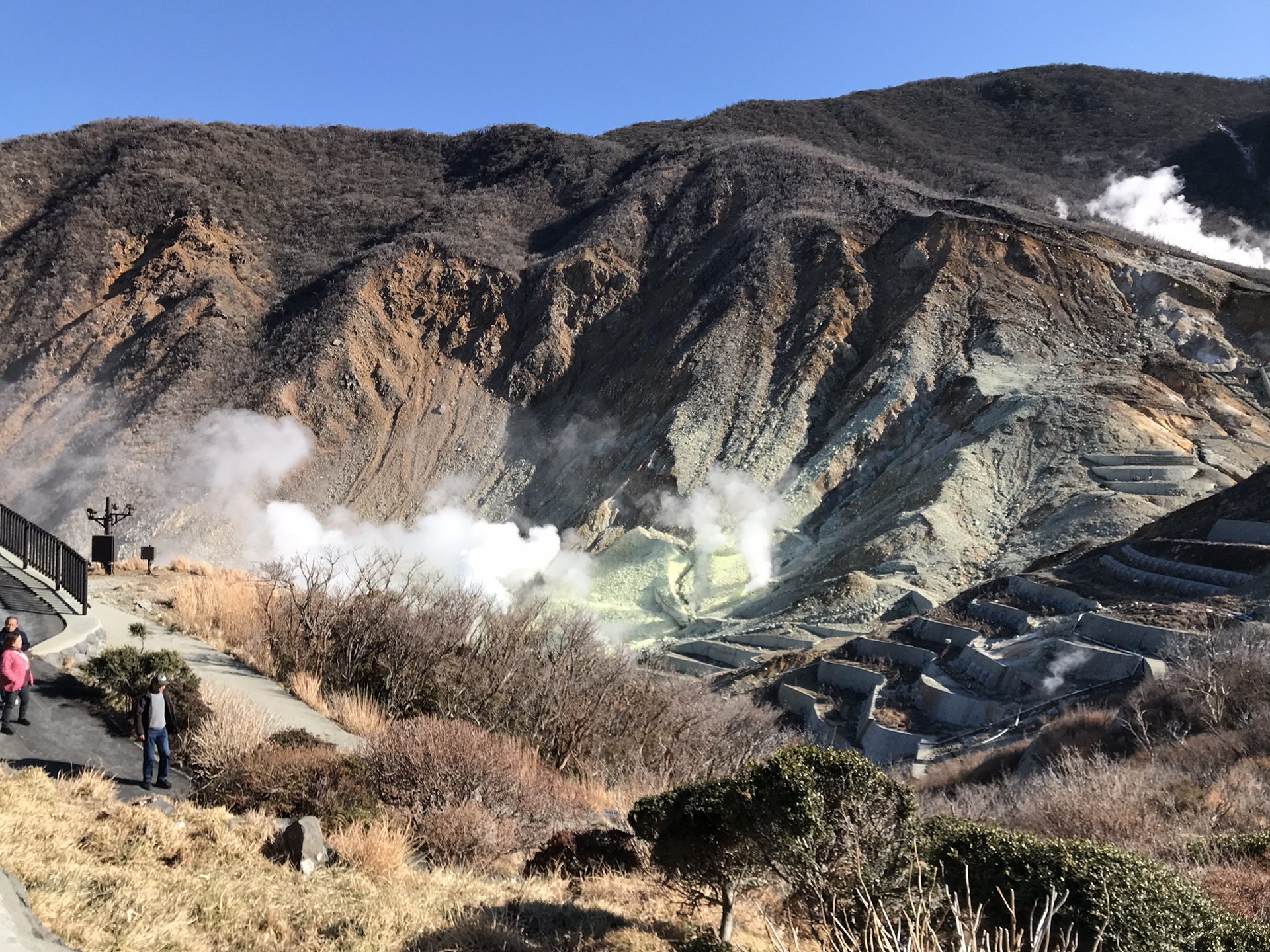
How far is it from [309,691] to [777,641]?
14.7 metres

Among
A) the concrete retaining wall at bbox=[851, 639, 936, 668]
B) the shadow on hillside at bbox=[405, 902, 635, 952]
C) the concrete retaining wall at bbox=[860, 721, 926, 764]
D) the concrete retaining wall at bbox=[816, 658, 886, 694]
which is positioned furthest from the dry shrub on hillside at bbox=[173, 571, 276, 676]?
the concrete retaining wall at bbox=[851, 639, 936, 668]

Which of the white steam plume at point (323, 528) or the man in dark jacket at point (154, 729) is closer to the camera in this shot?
the man in dark jacket at point (154, 729)

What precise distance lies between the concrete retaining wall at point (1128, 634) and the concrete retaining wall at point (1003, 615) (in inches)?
59.9

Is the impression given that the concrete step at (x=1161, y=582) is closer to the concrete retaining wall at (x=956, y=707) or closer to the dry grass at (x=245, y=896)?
the concrete retaining wall at (x=956, y=707)

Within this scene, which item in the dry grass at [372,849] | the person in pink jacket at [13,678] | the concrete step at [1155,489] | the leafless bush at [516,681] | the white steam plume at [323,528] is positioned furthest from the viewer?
the white steam plume at [323,528]

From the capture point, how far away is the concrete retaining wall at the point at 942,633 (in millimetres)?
21328

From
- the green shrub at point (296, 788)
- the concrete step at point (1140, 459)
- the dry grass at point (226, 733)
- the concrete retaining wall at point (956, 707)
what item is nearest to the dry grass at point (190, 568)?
the dry grass at point (226, 733)

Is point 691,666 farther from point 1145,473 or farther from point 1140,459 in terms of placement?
point 1140,459

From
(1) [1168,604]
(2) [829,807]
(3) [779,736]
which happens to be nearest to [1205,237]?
(1) [1168,604]

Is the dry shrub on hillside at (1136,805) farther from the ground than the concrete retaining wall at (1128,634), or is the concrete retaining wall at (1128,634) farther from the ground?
the concrete retaining wall at (1128,634)

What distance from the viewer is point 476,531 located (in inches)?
1497

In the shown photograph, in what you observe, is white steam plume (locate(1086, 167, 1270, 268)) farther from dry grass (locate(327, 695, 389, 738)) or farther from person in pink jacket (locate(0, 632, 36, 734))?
person in pink jacket (locate(0, 632, 36, 734))

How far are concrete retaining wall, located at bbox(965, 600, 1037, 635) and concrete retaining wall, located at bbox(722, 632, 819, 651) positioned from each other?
4222 millimetres

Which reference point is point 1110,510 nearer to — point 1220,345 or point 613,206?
point 1220,345
